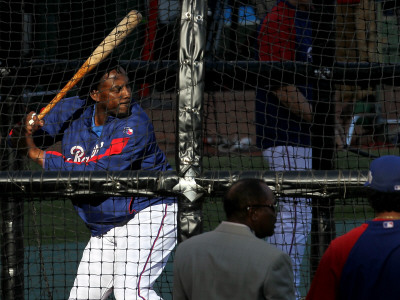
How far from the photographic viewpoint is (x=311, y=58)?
4.99 meters

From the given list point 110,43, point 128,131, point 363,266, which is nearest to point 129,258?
point 128,131

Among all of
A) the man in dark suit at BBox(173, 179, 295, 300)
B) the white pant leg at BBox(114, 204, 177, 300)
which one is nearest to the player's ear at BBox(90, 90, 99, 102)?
the white pant leg at BBox(114, 204, 177, 300)

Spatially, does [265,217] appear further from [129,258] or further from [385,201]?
[129,258]

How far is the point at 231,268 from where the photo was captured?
2814mm

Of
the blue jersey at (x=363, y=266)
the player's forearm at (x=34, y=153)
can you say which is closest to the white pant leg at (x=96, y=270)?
the player's forearm at (x=34, y=153)

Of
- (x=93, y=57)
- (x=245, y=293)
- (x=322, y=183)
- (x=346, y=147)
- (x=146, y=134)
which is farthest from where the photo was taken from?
(x=346, y=147)

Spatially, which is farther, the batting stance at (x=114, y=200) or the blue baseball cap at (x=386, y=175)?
the batting stance at (x=114, y=200)

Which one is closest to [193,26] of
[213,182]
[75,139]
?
[213,182]

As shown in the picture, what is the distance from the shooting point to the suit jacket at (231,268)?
2.76 meters

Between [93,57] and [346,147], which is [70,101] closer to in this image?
[93,57]

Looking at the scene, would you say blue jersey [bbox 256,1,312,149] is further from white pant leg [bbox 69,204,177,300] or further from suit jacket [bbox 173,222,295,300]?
suit jacket [bbox 173,222,295,300]

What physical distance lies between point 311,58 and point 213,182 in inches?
65.7

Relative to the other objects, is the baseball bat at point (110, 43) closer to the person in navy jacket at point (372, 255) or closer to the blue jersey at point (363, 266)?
the person in navy jacket at point (372, 255)

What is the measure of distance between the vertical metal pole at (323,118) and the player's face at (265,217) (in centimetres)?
157
